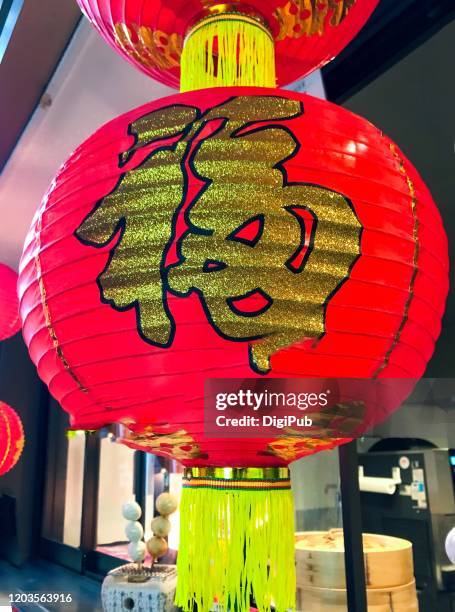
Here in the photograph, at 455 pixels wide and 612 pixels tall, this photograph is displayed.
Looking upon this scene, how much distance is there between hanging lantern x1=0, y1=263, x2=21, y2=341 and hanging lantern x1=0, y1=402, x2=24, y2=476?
0.30m

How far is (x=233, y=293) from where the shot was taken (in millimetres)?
334

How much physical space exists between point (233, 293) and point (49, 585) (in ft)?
9.98

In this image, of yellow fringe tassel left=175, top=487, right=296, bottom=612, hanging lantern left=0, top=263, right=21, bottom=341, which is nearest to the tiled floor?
hanging lantern left=0, top=263, right=21, bottom=341

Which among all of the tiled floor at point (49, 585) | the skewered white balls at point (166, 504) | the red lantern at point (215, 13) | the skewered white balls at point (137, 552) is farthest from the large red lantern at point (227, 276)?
the tiled floor at point (49, 585)

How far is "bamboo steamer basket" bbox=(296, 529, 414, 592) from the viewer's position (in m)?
1.13

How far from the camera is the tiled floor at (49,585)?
7.94 ft

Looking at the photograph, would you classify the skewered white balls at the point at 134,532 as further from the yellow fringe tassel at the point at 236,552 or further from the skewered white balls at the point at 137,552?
the yellow fringe tassel at the point at 236,552

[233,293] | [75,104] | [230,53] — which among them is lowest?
[233,293]

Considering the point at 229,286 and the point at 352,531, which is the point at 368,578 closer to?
the point at 352,531

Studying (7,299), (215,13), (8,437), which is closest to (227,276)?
(215,13)

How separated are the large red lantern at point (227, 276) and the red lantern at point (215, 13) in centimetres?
15

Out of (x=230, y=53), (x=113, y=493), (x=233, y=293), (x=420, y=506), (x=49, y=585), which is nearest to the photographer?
(x=233, y=293)

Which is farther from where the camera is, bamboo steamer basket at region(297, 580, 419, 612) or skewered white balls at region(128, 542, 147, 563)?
skewered white balls at region(128, 542, 147, 563)

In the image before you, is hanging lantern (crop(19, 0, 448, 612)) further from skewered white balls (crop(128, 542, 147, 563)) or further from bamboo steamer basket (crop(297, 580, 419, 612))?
skewered white balls (crop(128, 542, 147, 563))
